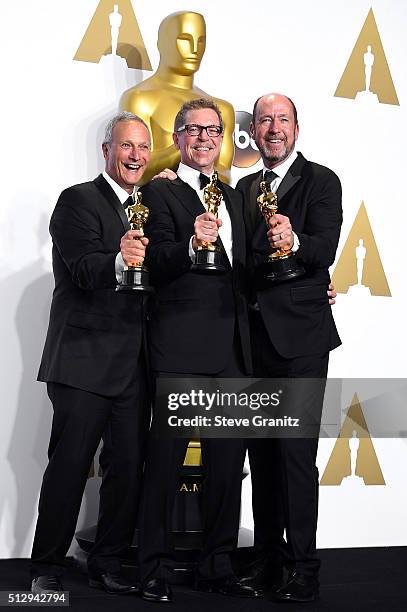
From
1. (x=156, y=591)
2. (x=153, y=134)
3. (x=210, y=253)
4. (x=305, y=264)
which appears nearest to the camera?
(x=210, y=253)

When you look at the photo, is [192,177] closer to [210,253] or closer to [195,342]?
[210,253]

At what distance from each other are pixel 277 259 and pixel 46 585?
1.08m

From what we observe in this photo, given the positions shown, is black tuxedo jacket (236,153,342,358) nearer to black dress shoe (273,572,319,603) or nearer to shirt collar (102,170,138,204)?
shirt collar (102,170,138,204)

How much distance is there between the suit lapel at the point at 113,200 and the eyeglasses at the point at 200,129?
273mm

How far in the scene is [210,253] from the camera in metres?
2.44

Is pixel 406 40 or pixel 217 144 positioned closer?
pixel 217 144

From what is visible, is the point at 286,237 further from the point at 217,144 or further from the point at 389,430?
the point at 389,430

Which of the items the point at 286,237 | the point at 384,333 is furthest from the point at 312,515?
the point at 384,333

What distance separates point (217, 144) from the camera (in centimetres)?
270

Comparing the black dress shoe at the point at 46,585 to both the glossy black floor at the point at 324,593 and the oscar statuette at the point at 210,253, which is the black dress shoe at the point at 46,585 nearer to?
the glossy black floor at the point at 324,593

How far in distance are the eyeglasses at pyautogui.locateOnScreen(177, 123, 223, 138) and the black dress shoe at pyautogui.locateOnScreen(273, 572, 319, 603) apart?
123cm

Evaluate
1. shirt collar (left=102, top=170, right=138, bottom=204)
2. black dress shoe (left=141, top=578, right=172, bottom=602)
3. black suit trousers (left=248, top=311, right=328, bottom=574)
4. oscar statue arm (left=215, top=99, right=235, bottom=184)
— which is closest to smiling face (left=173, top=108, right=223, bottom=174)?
shirt collar (left=102, top=170, right=138, bottom=204)

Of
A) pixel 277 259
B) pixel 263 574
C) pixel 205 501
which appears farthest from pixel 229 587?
pixel 277 259

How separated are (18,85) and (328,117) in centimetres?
121
